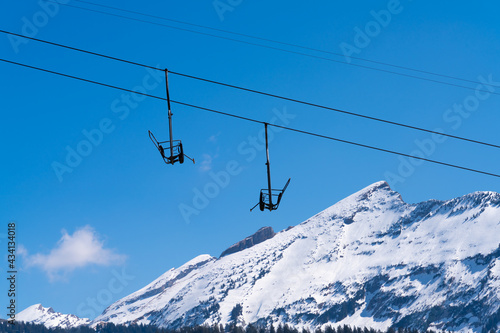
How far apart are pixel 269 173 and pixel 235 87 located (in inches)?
219

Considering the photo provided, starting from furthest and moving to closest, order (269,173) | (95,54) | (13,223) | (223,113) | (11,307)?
(11,307) < (13,223) < (269,173) < (223,113) < (95,54)

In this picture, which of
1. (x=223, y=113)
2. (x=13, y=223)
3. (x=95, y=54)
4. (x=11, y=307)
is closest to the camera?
(x=95, y=54)

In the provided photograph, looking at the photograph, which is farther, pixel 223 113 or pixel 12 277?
pixel 12 277

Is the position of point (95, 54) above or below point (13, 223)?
below

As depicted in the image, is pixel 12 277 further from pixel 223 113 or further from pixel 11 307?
pixel 223 113

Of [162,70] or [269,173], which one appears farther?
[269,173]

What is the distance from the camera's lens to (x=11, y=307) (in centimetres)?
7388

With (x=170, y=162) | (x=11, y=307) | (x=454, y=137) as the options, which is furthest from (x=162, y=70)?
(x=11, y=307)

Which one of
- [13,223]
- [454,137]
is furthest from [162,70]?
[13,223]

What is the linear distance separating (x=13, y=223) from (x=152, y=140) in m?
37.1

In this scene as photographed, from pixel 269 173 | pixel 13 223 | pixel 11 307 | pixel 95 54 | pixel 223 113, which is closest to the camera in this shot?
pixel 95 54

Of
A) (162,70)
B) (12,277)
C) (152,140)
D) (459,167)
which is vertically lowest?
(459,167)

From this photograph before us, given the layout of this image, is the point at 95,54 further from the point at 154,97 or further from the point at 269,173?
the point at 269,173

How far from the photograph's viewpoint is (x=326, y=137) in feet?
121
